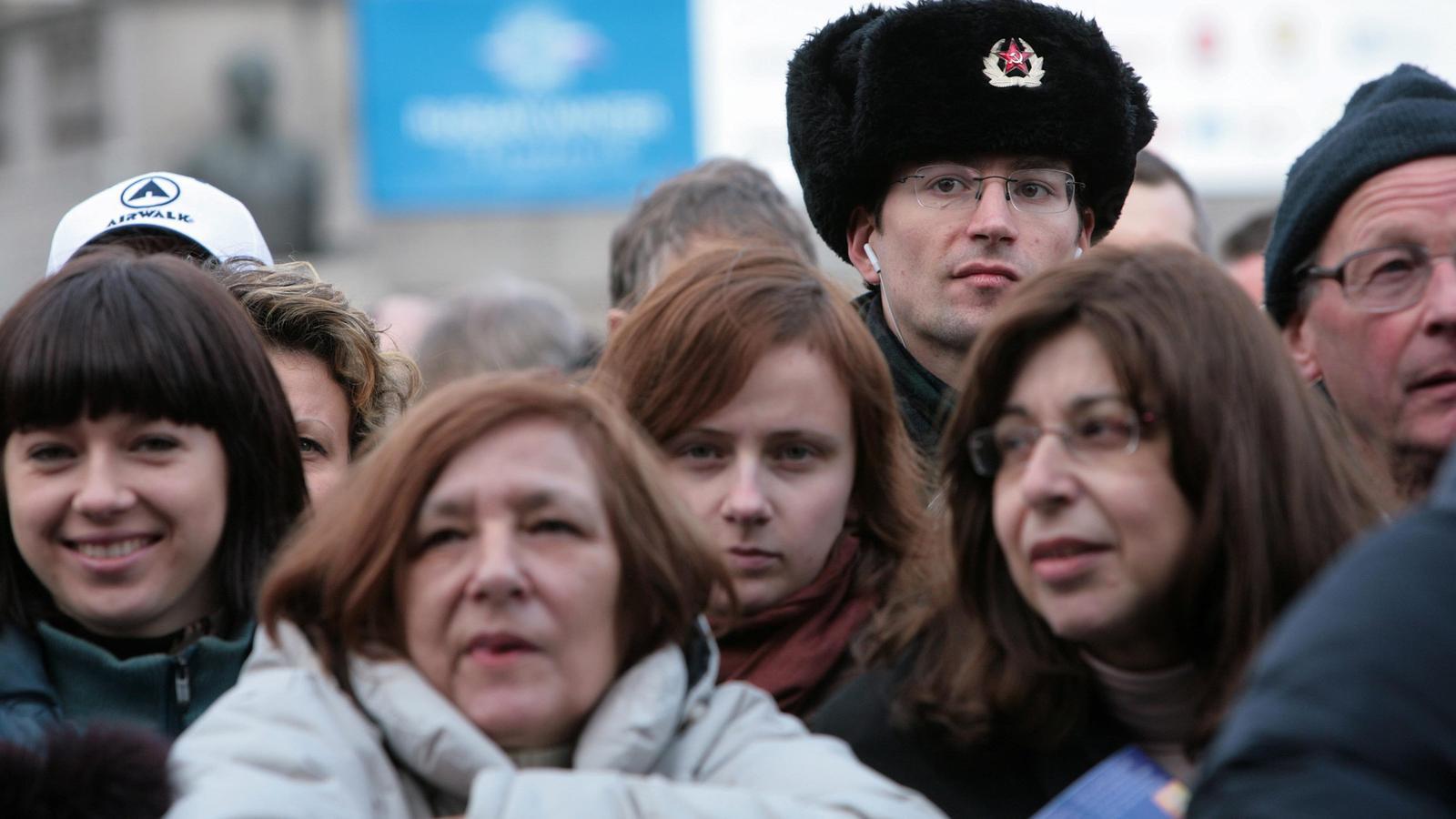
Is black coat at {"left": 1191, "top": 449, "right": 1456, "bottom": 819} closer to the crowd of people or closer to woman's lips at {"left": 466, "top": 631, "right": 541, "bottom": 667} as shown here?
the crowd of people

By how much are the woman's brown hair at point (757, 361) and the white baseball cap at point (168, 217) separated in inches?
43.0

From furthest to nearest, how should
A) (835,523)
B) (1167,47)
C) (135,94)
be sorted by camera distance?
(1167,47)
(135,94)
(835,523)

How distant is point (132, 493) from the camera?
3100mm

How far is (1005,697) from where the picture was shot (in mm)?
2746

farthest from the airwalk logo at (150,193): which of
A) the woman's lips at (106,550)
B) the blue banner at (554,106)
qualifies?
the blue banner at (554,106)

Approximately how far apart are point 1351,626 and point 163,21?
52.8ft

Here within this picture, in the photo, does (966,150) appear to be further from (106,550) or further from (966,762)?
(106,550)

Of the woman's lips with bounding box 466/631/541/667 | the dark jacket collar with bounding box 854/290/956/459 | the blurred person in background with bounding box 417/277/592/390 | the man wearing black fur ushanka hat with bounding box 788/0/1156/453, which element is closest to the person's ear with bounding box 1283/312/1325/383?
the man wearing black fur ushanka hat with bounding box 788/0/1156/453

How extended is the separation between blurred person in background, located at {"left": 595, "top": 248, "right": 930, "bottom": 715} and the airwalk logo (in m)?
1.23

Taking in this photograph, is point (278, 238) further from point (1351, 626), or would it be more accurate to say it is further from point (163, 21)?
point (1351, 626)

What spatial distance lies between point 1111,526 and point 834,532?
31.0 inches

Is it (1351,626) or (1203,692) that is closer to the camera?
(1351,626)

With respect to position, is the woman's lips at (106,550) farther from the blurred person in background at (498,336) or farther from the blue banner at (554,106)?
the blue banner at (554,106)

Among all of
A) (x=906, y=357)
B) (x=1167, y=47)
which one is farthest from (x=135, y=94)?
(x=906, y=357)
